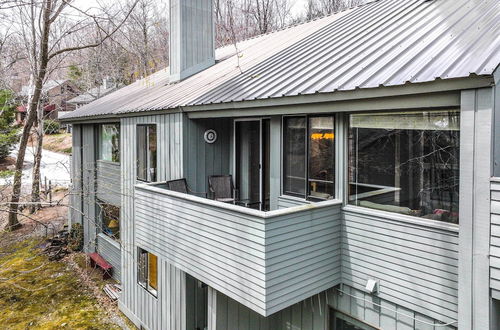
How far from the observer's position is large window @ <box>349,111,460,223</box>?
412cm

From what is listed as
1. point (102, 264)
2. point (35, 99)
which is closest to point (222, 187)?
point (102, 264)

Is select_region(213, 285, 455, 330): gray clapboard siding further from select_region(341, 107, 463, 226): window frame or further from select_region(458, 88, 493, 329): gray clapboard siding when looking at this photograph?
select_region(341, 107, 463, 226): window frame

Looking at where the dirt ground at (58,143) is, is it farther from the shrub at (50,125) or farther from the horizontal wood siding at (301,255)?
the horizontal wood siding at (301,255)

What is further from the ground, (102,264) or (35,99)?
(35,99)

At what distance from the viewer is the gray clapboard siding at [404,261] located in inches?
162

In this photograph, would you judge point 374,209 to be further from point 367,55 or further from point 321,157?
point 367,55

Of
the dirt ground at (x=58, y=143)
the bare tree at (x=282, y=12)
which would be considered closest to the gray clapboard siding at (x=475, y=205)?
the bare tree at (x=282, y=12)

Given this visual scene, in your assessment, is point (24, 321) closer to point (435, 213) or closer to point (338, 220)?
point (338, 220)

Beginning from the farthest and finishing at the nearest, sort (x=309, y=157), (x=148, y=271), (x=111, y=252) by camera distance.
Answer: (x=111, y=252) → (x=148, y=271) → (x=309, y=157)

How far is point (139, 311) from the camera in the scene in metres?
9.43

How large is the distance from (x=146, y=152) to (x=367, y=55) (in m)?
5.99

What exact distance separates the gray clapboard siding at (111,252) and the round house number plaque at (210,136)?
5.84m

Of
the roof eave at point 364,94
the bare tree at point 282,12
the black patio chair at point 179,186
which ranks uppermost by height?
the bare tree at point 282,12

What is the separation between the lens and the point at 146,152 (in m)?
9.37
